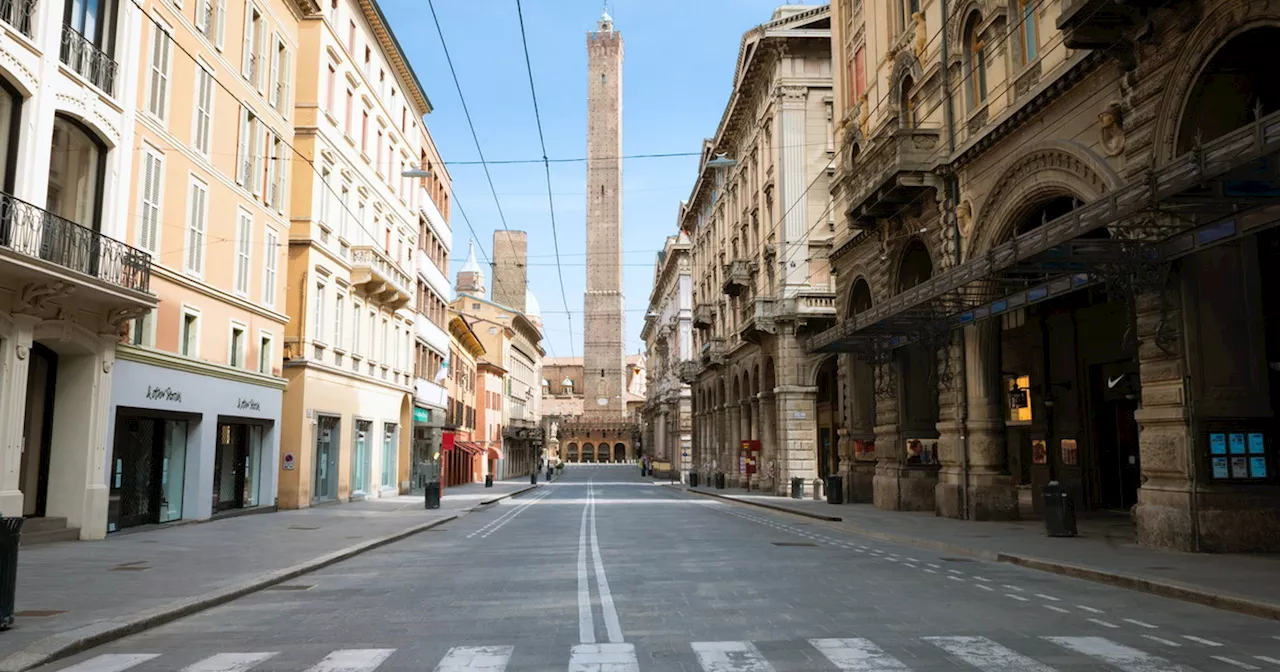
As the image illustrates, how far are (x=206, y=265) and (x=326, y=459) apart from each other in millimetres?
11346

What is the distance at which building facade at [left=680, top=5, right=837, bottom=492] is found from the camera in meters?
42.8

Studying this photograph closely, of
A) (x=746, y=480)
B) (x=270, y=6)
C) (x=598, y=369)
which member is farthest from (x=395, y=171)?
(x=598, y=369)

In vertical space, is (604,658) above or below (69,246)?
below

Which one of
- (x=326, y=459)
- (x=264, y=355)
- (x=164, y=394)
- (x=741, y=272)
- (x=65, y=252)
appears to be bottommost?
(x=326, y=459)

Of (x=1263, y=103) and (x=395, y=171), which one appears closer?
(x=1263, y=103)

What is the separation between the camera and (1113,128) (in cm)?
1731

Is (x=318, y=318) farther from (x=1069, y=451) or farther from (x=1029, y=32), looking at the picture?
(x=1069, y=451)

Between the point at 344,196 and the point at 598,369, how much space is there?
11208 centimetres

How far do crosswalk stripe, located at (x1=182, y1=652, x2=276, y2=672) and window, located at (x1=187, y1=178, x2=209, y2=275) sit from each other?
16.9m

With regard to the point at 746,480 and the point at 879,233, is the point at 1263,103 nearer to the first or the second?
the point at 879,233

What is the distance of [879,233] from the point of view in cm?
2983

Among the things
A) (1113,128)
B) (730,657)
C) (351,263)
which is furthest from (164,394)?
(1113,128)

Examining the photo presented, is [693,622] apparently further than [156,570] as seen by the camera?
No

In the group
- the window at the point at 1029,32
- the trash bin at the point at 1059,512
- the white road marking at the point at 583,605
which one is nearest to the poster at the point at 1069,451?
the trash bin at the point at 1059,512
